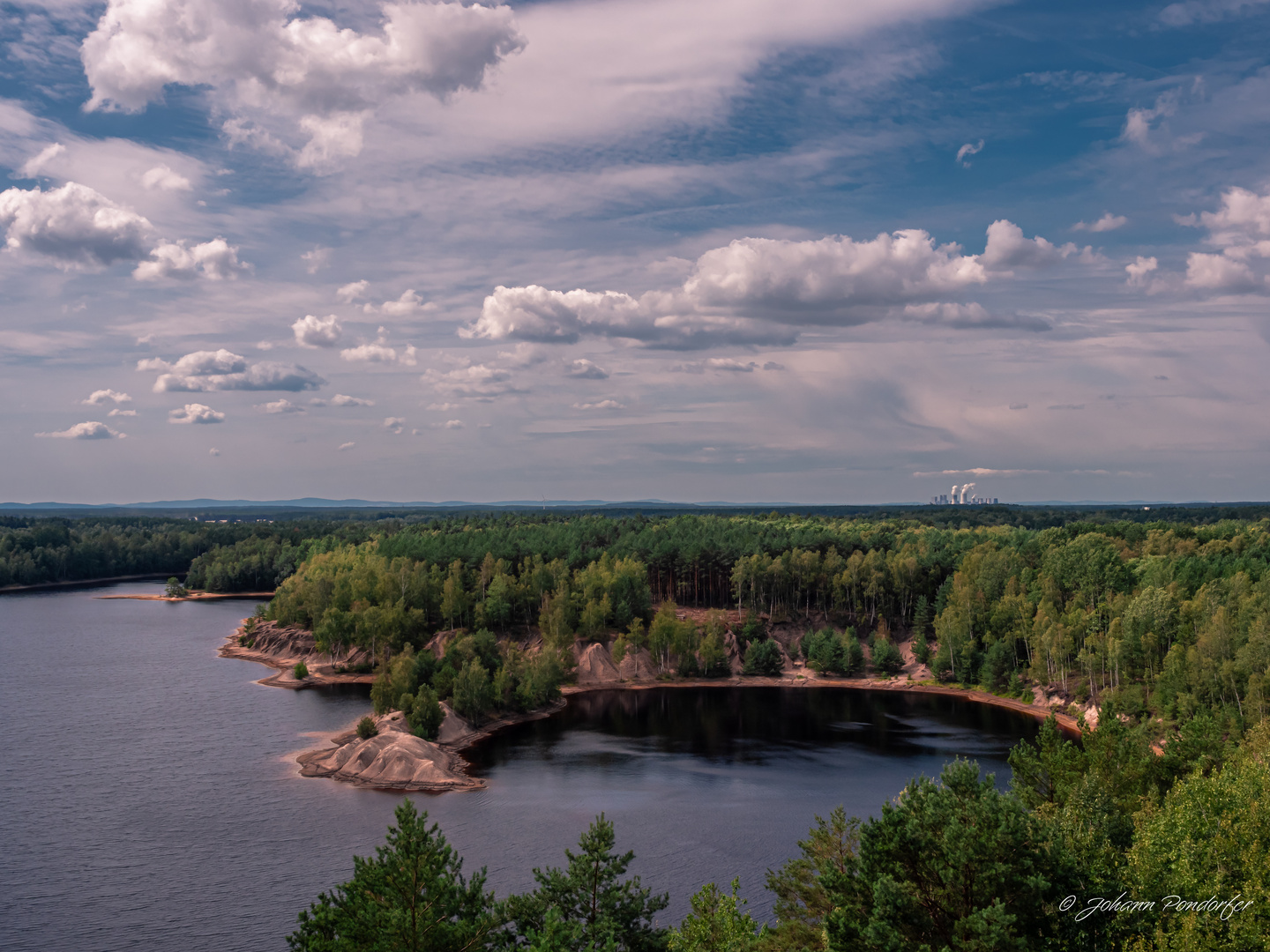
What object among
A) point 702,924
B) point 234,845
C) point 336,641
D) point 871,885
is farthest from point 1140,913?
point 336,641

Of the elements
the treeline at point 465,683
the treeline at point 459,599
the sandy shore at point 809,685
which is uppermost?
the treeline at point 459,599

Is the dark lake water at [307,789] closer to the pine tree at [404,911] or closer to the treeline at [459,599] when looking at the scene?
the treeline at [459,599]

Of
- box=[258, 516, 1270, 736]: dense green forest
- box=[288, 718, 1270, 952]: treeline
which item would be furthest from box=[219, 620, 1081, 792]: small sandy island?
box=[288, 718, 1270, 952]: treeline

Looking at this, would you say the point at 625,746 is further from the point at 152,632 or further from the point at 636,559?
the point at 152,632

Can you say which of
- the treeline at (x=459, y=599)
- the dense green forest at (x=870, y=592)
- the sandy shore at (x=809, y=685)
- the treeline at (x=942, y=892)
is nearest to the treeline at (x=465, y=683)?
the sandy shore at (x=809, y=685)

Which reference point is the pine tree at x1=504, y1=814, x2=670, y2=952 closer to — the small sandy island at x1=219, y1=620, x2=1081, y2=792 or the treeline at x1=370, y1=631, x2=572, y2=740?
the small sandy island at x1=219, y1=620, x2=1081, y2=792

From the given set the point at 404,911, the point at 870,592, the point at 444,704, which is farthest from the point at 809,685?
the point at 404,911

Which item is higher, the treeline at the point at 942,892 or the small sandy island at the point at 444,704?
the treeline at the point at 942,892
